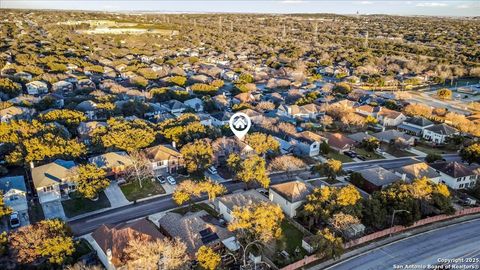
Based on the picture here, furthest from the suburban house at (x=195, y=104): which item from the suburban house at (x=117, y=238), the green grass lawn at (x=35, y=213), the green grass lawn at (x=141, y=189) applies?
the suburban house at (x=117, y=238)

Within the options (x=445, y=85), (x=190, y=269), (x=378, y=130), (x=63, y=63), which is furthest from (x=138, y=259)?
(x=445, y=85)

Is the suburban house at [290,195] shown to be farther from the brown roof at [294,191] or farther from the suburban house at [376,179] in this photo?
the suburban house at [376,179]

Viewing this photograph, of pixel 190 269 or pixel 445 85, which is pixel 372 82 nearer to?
pixel 445 85

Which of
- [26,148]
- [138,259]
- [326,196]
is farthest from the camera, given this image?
[26,148]

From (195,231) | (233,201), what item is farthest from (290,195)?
(195,231)

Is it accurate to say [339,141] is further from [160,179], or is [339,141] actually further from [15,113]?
[15,113]

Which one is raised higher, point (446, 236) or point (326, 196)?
point (326, 196)

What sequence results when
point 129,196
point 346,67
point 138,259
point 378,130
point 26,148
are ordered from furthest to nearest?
point 346,67 → point 378,130 → point 26,148 → point 129,196 → point 138,259
